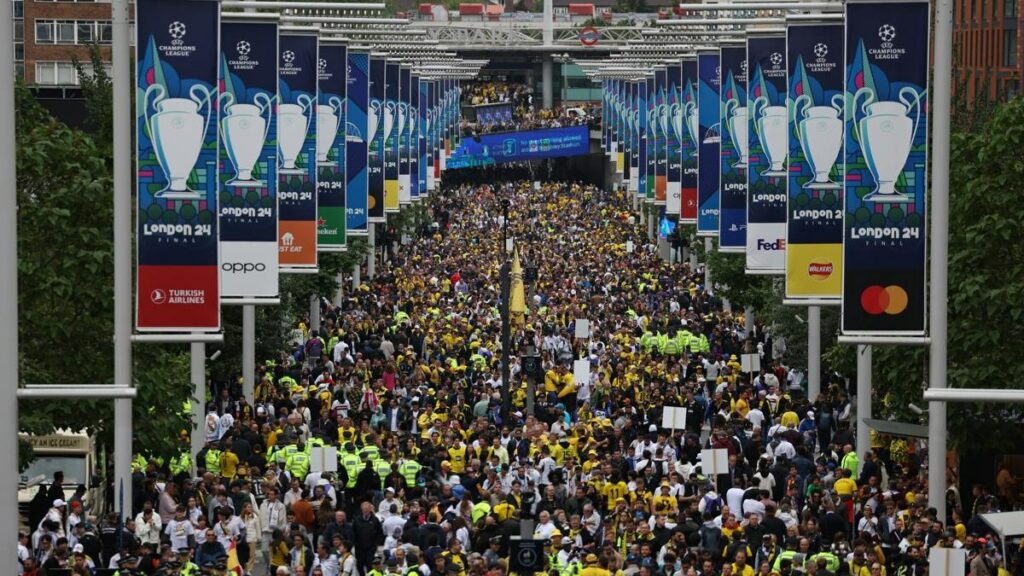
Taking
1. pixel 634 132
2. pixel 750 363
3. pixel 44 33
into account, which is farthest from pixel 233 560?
pixel 44 33

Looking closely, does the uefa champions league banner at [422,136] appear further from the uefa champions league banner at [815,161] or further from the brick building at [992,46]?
the uefa champions league banner at [815,161]

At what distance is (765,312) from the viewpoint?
45.6m

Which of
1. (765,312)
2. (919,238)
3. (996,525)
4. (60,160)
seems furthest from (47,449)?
(765,312)

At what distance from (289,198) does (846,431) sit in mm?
9155

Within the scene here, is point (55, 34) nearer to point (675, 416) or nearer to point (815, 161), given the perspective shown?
point (675, 416)

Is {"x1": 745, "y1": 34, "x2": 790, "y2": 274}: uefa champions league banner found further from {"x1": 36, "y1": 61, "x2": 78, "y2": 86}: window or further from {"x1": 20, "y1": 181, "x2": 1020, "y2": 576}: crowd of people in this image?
{"x1": 36, "y1": 61, "x2": 78, "y2": 86}: window

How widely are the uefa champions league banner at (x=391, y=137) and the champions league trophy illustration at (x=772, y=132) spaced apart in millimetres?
20964

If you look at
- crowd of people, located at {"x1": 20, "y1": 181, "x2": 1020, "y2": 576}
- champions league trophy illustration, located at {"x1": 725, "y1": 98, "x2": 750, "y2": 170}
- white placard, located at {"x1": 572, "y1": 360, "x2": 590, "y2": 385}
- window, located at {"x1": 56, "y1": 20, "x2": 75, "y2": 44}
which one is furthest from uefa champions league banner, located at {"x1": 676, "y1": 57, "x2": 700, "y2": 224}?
window, located at {"x1": 56, "y1": 20, "x2": 75, "y2": 44}

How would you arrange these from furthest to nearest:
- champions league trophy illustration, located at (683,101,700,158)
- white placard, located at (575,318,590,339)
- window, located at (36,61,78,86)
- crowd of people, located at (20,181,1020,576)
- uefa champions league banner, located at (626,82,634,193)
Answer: window, located at (36,61,78,86), uefa champions league banner, located at (626,82,634,193), white placard, located at (575,318,590,339), champions league trophy illustration, located at (683,101,700,158), crowd of people, located at (20,181,1020,576)

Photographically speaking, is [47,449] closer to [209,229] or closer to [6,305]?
[209,229]

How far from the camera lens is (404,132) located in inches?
2445

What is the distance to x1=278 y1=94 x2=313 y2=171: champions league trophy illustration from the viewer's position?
1209 inches

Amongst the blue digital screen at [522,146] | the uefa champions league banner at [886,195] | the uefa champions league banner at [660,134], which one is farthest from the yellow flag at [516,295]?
the blue digital screen at [522,146]

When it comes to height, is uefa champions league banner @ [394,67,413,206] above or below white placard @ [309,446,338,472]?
above
